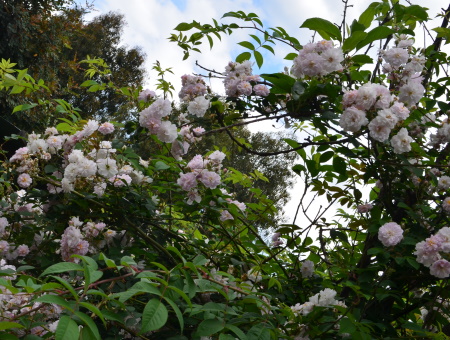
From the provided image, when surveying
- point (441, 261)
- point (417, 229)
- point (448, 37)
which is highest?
point (448, 37)

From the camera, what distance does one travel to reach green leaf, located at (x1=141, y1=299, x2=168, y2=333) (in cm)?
89

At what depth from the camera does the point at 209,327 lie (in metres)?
1.09

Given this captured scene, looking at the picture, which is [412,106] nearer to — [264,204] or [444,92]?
[444,92]

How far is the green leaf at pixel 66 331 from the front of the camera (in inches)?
31.4

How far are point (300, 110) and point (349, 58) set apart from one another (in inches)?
8.3

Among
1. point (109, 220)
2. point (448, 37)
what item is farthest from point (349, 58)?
point (109, 220)

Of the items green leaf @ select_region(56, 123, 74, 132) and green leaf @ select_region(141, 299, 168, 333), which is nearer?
green leaf @ select_region(141, 299, 168, 333)

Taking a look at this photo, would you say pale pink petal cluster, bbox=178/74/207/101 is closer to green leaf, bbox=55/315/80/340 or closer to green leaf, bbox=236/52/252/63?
green leaf, bbox=236/52/252/63

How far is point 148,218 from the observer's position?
1.83 m

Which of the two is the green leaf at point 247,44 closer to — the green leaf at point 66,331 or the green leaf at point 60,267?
the green leaf at point 60,267

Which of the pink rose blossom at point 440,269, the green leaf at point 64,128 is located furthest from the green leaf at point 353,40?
the green leaf at point 64,128

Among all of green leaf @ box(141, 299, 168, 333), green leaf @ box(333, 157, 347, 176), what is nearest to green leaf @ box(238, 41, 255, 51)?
green leaf @ box(333, 157, 347, 176)

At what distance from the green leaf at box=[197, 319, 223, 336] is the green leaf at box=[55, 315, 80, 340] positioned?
33 cm

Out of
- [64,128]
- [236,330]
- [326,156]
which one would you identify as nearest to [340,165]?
[326,156]
